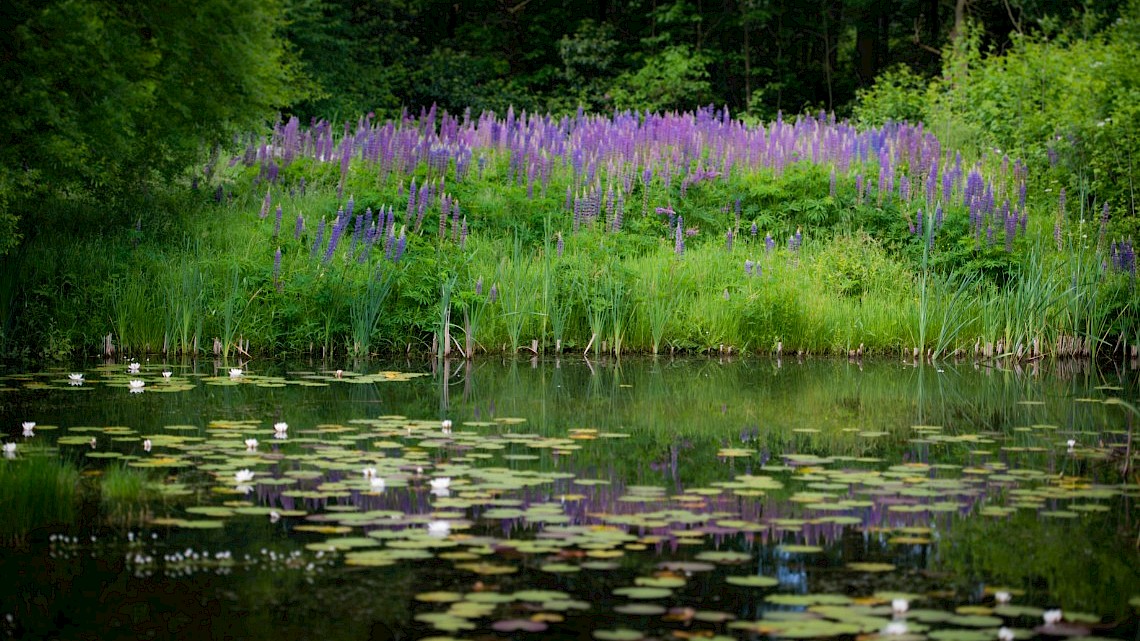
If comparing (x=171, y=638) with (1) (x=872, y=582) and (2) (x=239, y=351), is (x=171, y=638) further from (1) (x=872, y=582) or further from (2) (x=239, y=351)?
(2) (x=239, y=351)

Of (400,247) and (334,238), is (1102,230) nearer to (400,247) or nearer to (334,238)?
(400,247)

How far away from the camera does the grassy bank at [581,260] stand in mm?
10414

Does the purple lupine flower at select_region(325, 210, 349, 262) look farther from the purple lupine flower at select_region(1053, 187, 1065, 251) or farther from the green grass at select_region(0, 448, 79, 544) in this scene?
the purple lupine flower at select_region(1053, 187, 1065, 251)

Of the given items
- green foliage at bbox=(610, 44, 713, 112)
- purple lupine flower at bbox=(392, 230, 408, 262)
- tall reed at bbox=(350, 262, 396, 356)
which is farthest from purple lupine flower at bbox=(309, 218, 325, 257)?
green foliage at bbox=(610, 44, 713, 112)

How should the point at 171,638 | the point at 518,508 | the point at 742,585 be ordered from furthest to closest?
the point at 518,508 < the point at 742,585 < the point at 171,638

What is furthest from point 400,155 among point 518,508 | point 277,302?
point 518,508

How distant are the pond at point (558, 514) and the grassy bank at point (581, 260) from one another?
2.13m

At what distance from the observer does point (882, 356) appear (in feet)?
36.1

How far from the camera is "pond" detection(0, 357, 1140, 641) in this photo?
3.68 m

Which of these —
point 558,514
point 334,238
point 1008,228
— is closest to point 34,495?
point 558,514

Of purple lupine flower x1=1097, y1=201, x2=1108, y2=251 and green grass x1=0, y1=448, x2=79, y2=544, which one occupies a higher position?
purple lupine flower x1=1097, y1=201, x2=1108, y2=251

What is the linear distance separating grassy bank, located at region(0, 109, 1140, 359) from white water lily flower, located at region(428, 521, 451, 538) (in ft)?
19.0

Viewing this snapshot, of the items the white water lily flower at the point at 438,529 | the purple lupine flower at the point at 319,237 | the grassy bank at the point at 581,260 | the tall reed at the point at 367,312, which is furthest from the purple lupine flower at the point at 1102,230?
the white water lily flower at the point at 438,529

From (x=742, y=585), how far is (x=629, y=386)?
4.81 m
